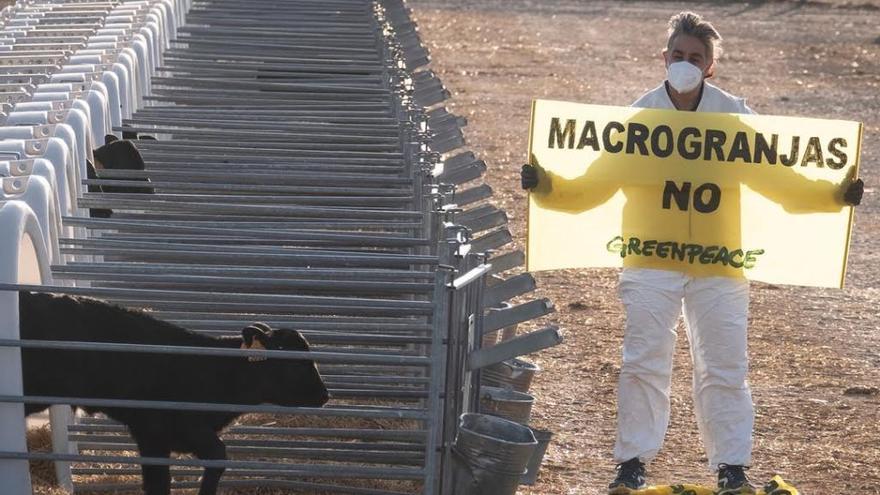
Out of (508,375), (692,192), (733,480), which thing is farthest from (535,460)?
(508,375)

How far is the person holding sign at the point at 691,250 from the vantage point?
262 inches

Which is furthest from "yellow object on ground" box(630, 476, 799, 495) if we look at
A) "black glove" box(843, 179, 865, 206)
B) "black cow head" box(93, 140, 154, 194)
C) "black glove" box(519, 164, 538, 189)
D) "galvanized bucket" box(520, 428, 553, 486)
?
"black cow head" box(93, 140, 154, 194)

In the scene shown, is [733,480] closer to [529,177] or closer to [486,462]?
[486,462]

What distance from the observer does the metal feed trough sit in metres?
5.95

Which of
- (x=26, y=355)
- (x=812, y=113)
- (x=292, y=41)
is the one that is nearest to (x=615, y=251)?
(x=26, y=355)

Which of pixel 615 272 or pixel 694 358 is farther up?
pixel 694 358

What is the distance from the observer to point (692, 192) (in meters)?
6.88

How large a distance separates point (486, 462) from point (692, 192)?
5.20 feet

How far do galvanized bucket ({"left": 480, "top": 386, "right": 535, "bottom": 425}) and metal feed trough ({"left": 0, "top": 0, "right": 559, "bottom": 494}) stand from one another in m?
0.03

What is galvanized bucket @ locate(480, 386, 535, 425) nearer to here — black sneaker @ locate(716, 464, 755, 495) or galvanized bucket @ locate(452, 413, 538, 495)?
black sneaker @ locate(716, 464, 755, 495)

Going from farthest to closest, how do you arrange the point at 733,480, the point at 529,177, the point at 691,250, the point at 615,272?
1. the point at 615,272
2. the point at 529,177
3. the point at 691,250
4. the point at 733,480

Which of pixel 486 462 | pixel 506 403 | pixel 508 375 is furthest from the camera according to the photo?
pixel 508 375

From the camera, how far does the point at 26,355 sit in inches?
238

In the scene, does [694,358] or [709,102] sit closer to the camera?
[694,358]
